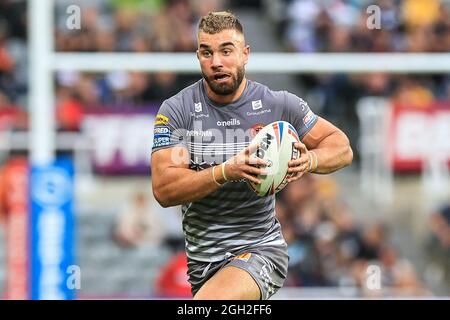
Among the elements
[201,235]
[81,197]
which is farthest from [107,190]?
[201,235]

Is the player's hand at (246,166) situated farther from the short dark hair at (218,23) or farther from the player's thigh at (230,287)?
the short dark hair at (218,23)

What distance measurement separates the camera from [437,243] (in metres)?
17.2

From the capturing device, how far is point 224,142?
7.80m

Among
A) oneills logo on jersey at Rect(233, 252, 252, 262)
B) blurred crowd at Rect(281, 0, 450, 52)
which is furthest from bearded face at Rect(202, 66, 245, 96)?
blurred crowd at Rect(281, 0, 450, 52)

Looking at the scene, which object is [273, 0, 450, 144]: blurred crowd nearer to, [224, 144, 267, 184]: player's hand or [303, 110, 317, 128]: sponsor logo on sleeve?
[303, 110, 317, 128]: sponsor logo on sleeve

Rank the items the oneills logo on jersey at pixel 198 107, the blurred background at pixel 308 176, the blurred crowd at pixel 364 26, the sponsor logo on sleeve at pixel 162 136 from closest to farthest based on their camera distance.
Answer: the sponsor logo on sleeve at pixel 162 136, the oneills logo on jersey at pixel 198 107, the blurred background at pixel 308 176, the blurred crowd at pixel 364 26

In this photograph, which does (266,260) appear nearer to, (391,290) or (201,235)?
(201,235)

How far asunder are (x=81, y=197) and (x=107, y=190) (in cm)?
58

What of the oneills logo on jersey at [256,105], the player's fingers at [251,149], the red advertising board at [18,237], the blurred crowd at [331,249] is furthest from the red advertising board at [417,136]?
the player's fingers at [251,149]

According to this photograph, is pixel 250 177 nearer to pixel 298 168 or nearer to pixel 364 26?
pixel 298 168

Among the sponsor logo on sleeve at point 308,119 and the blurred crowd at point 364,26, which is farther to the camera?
the blurred crowd at point 364,26

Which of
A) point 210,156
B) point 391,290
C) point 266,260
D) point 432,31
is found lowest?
point 391,290

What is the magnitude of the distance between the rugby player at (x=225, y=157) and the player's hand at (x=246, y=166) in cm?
19

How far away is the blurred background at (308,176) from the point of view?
16.2m
